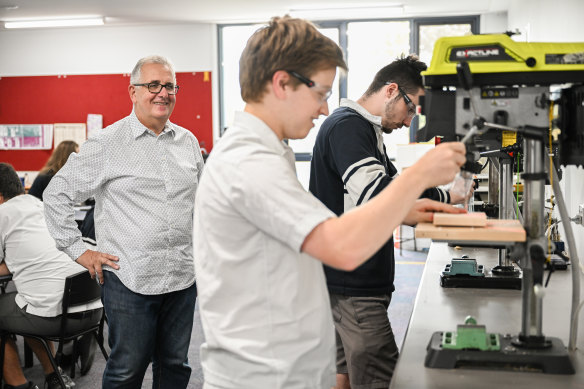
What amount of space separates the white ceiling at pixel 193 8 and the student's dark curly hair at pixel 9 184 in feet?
14.1

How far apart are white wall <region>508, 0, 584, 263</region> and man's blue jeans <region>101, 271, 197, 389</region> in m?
1.61

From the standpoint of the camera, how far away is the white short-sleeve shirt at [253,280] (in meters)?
1.06

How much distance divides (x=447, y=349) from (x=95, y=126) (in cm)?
814

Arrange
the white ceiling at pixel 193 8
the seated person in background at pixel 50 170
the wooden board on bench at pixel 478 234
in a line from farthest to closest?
the white ceiling at pixel 193 8 → the seated person in background at pixel 50 170 → the wooden board on bench at pixel 478 234

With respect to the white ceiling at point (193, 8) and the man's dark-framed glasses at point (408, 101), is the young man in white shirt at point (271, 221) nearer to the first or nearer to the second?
the man's dark-framed glasses at point (408, 101)

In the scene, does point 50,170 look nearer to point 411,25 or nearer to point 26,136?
point 26,136

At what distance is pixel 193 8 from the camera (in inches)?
300

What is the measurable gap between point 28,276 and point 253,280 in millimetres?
2394

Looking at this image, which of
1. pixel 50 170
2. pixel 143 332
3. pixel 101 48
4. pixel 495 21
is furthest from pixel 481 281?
pixel 101 48

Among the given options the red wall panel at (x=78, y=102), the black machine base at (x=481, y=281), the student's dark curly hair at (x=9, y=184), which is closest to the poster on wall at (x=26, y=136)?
the red wall panel at (x=78, y=102)

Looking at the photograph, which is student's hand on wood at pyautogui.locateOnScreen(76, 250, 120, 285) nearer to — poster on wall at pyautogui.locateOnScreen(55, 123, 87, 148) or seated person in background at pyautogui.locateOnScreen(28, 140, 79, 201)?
seated person in background at pyautogui.locateOnScreen(28, 140, 79, 201)

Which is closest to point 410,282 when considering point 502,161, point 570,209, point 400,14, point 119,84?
point 570,209

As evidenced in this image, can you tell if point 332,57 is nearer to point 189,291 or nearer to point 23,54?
point 189,291

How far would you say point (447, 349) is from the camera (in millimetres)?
1361
